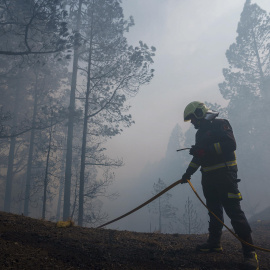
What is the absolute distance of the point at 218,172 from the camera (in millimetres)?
3219

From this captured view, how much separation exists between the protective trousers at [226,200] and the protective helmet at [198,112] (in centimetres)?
98

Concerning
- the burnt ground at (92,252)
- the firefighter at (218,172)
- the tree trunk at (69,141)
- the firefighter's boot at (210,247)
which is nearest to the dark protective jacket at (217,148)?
the firefighter at (218,172)

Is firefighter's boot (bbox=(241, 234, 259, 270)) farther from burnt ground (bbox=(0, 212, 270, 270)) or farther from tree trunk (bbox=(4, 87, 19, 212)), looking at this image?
tree trunk (bbox=(4, 87, 19, 212))

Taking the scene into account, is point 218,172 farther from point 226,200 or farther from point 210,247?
point 210,247

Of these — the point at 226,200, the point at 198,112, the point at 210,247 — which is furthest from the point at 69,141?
the point at 226,200

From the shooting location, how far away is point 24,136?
21.0 m

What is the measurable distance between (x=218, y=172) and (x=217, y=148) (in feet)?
1.31

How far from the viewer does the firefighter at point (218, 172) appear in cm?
296

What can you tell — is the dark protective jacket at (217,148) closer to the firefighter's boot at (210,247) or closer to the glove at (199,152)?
the glove at (199,152)

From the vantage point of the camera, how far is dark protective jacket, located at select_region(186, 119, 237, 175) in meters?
3.16

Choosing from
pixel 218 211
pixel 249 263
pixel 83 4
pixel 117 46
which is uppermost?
pixel 83 4

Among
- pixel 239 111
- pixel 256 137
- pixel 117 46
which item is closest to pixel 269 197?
pixel 256 137

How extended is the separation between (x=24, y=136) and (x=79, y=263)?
21.7 m

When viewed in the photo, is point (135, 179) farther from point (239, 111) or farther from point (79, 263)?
point (79, 263)
